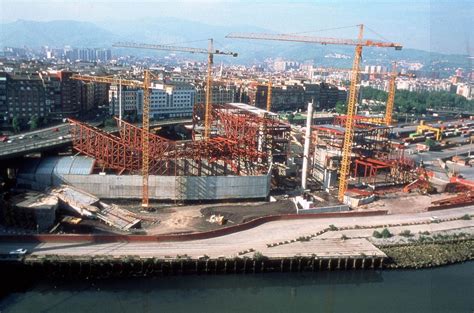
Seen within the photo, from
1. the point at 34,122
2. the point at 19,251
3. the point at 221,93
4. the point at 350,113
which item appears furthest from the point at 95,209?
the point at 221,93

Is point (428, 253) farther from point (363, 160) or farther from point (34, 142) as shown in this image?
point (34, 142)

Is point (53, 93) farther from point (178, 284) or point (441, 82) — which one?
point (441, 82)

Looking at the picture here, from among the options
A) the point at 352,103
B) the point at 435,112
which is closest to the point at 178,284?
the point at 352,103

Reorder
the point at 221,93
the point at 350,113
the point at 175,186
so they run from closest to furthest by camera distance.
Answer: the point at 175,186 → the point at 350,113 → the point at 221,93

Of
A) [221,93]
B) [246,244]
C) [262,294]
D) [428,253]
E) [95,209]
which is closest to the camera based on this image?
[262,294]

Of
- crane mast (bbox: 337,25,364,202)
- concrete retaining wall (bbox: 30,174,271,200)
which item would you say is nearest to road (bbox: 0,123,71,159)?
concrete retaining wall (bbox: 30,174,271,200)

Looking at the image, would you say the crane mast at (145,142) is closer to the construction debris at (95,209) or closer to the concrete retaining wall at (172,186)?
the concrete retaining wall at (172,186)
